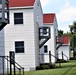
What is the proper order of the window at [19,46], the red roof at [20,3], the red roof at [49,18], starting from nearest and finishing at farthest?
the red roof at [20,3] < the window at [19,46] < the red roof at [49,18]

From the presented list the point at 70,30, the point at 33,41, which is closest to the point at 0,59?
the point at 33,41

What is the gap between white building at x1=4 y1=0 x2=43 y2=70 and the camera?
1186 inches

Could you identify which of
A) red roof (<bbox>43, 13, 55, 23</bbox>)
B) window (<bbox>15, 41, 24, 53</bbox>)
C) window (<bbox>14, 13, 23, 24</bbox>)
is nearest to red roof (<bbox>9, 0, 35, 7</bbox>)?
window (<bbox>14, 13, 23, 24</bbox>)

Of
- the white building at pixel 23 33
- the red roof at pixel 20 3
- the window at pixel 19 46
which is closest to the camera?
the white building at pixel 23 33

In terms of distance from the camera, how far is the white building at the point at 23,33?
30.1 m

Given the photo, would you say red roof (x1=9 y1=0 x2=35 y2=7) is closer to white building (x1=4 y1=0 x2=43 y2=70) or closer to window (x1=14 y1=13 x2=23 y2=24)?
white building (x1=4 y1=0 x2=43 y2=70)

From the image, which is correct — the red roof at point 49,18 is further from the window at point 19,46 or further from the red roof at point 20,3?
the window at point 19,46

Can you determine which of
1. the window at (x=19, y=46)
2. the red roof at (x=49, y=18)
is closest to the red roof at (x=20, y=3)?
the window at (x=19, y=46)

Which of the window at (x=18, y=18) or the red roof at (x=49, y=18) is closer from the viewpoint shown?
the window at (x=18, y=18)

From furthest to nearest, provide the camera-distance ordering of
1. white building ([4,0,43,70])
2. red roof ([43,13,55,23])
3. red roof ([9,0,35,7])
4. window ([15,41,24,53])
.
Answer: red roof ([43,13,55,23]) < window ([15,41,24,53]) < red roof ([9,0,35,7]) < white building ([4,0,43,70])

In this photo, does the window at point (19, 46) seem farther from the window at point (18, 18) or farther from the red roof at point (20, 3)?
the red roof at point (20, 3)

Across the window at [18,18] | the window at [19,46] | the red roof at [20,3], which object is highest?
the red roof at [20,3]

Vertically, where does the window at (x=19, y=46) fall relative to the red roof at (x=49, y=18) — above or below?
below

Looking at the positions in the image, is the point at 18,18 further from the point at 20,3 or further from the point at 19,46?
the point at 19,46
